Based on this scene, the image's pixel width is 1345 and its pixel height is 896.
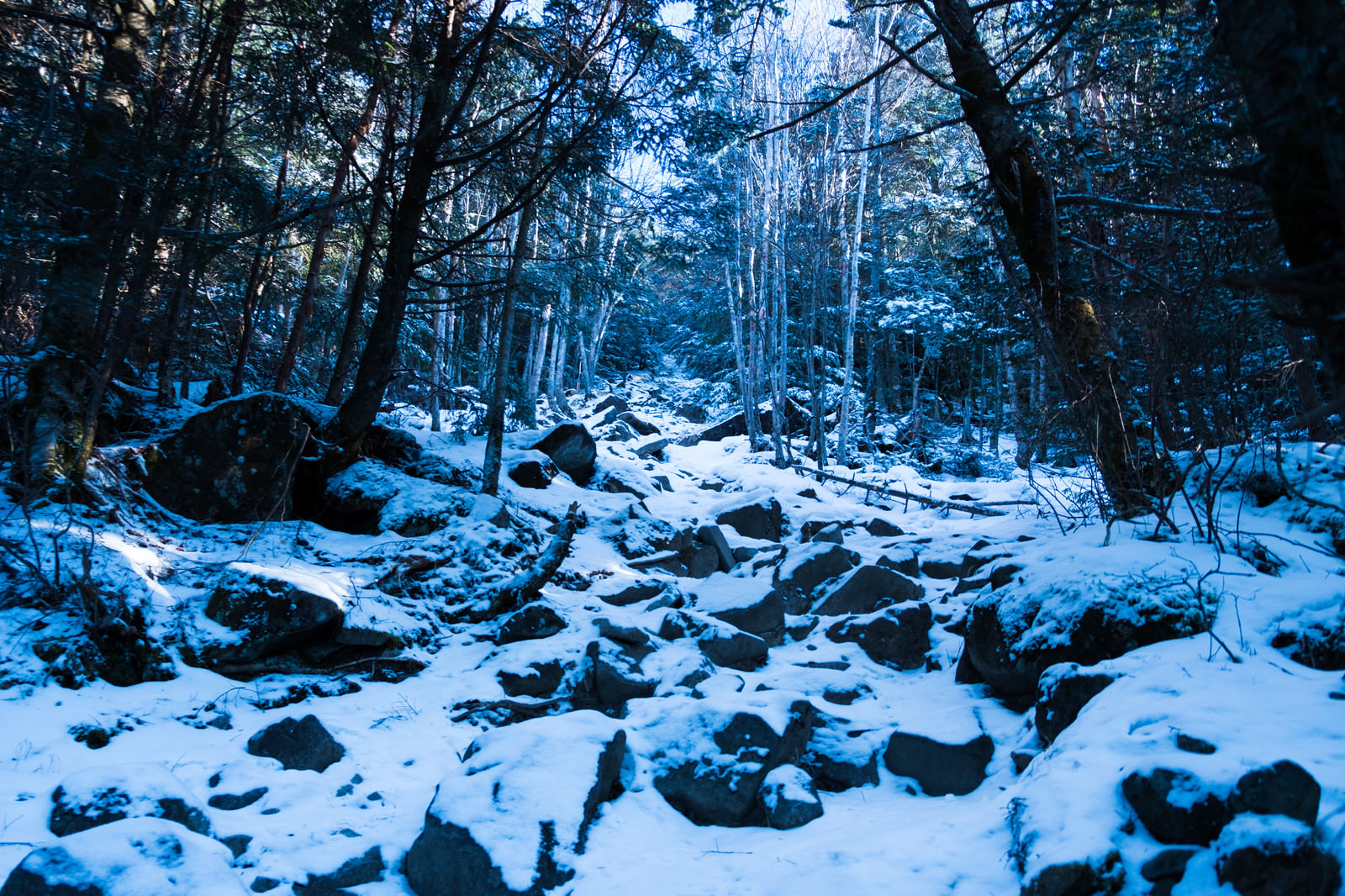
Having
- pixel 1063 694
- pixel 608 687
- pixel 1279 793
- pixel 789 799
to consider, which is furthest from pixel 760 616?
pixel 1279 793

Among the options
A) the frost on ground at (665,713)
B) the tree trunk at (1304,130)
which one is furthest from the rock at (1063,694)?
the tree trunk at (1304,130)

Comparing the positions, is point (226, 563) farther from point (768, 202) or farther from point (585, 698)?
point (768, 202)

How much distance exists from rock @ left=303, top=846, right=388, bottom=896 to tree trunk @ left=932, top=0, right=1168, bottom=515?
17.1ft

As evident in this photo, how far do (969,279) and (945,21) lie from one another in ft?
13.8

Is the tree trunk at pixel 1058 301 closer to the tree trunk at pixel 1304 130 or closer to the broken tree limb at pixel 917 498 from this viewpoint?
the tree trunk at pixel 1304 130

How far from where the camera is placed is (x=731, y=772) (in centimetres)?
393

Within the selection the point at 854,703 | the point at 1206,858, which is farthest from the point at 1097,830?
the point at 854,703

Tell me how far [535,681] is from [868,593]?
3.36 m

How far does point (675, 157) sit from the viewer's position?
8.48 meters

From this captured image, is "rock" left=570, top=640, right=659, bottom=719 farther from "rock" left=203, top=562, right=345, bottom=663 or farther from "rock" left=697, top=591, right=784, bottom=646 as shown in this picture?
"rock" left=203, top=562, right=345, bottom=663

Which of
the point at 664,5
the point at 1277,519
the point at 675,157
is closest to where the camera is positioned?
the point at 1277,519

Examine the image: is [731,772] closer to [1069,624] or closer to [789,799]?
[789,799]

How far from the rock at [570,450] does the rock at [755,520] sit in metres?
2.42

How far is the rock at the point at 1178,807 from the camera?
2.33 m
